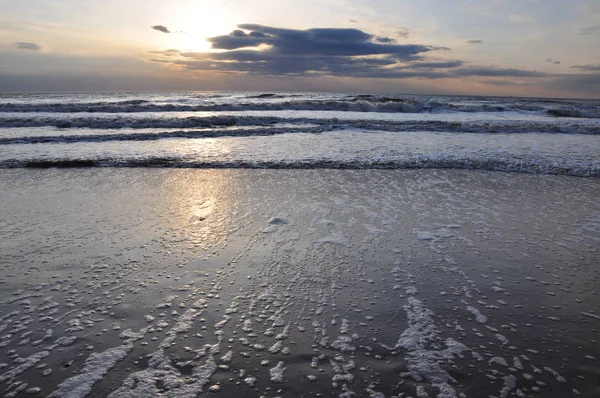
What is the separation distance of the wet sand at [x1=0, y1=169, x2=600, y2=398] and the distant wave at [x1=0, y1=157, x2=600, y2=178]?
123 inches

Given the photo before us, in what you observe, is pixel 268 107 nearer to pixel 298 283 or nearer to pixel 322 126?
pixel 322 126

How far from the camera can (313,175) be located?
8.70m

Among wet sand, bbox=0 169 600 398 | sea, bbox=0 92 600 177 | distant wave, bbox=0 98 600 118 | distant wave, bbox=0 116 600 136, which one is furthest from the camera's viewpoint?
distant wave, bbox=0 98 600 118

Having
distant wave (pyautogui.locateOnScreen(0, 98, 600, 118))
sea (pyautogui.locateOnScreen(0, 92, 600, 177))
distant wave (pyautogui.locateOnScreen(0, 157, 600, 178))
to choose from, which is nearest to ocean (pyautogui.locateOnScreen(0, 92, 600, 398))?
distant wave (pyautogui.locateOnScreen(0, 157, 600, 178))

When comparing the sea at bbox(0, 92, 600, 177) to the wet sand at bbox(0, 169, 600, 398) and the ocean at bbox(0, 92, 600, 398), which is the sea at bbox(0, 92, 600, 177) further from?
the wet sand at bbox(0, 169, 600, 398)

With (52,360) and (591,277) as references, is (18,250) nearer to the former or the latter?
(52,360)

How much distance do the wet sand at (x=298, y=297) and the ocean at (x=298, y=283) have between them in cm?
2

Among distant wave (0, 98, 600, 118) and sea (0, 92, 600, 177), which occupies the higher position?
distant wave (0, 98, 600, 118)

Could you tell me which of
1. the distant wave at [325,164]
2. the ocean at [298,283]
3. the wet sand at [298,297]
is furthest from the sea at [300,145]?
the wet sand at [298,297]

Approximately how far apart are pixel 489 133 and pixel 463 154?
7.21 m

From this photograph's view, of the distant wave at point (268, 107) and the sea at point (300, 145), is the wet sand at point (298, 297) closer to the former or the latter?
the sea at point (300, 145)

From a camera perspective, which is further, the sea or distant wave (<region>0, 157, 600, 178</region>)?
the sea

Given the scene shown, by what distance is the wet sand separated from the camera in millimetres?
2432

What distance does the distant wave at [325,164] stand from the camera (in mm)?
9523
